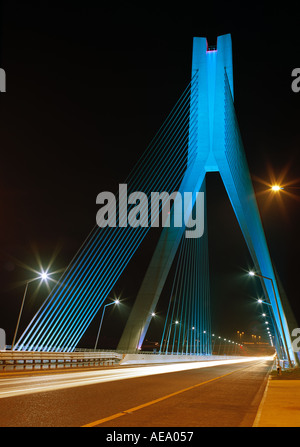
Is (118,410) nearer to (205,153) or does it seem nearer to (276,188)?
(276,188)

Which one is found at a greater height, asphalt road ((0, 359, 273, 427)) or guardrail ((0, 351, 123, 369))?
asphalt road ((0, 359, 273, 427))

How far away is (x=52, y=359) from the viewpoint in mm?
23359

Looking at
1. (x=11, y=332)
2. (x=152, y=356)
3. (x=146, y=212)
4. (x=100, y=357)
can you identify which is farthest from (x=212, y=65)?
(x=11, y=332)

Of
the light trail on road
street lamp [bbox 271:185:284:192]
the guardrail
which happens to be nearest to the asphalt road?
the light trail on road

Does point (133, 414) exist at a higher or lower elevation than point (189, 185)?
lower

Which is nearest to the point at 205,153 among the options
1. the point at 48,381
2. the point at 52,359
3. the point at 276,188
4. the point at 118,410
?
the point at 276,188

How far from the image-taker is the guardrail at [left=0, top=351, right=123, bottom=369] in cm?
1952

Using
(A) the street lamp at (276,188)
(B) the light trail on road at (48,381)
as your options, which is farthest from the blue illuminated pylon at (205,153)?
(A) the street lamp at (276,188)

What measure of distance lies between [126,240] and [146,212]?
6.20 ft

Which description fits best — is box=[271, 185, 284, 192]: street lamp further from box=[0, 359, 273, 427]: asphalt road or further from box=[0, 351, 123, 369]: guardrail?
box=[0, 351, 123, 369]: guardrail

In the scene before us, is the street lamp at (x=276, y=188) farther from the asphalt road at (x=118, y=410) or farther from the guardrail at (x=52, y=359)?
the guardrail at (x=52, y=359)
